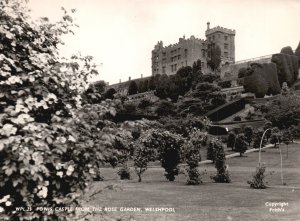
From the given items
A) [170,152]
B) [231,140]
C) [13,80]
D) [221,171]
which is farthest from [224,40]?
[13,80]

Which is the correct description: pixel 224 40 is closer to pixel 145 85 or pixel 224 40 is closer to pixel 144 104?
pixel 145 85

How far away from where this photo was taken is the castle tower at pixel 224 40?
100m

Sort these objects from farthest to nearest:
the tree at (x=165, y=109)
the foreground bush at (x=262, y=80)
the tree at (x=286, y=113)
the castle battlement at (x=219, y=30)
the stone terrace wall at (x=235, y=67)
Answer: the castle battlement at (x=219, y=30) < the stone terrace wall at (x=235, y=67) < the foreground bush at (x=262, y=80) < the tree at (x=165, y=109) < the tree at (x=286, y=113)

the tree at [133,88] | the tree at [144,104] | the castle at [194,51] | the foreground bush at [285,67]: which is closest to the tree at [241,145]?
the tree at [144,104]

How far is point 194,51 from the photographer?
9588cm

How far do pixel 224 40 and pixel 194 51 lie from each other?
35.4 ft

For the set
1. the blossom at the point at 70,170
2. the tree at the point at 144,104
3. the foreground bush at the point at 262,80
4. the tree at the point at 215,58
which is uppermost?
the tree at the point at 215,58

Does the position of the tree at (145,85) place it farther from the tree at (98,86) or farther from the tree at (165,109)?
the tree at (98,86)

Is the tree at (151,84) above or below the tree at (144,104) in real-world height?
above

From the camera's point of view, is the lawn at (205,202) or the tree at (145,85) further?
the tree at (145,85)

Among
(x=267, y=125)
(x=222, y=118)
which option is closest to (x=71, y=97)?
(x=267, y=125)

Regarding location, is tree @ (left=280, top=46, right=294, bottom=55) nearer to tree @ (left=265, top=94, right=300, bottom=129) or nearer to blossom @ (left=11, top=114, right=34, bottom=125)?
tree @ (left=265, top=94, right=300, bottom=129)

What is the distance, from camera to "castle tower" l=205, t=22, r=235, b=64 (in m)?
100

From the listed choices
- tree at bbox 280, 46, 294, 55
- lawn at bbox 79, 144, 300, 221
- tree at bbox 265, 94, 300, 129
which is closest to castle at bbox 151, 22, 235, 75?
tree at bbox 280, 46, 294, 55
